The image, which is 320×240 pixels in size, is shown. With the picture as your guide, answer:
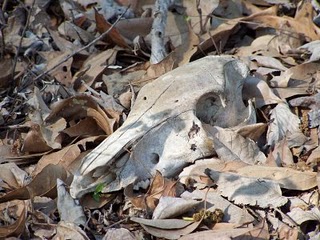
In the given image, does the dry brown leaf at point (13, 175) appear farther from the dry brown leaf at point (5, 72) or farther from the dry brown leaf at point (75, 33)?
the dry brown leaf at point (75, 33)

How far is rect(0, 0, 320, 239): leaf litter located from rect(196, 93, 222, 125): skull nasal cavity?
13 centimetres

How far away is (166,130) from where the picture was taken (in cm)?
345

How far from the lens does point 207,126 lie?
11.5ft

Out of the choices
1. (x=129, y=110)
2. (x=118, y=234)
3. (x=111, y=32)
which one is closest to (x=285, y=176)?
(x=118, y=234)

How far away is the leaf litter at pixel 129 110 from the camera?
124 inches

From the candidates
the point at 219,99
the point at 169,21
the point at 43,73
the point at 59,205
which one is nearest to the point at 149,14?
the point at 169,21

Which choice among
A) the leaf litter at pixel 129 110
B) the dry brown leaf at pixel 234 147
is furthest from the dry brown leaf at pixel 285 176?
the dry brown leaf at pixel 234 147

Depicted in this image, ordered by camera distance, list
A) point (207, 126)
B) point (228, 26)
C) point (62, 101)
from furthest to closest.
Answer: point (228, 26), point (62, 101), point (207, 126)

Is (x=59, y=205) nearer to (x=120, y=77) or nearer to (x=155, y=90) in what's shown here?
(x=155, y=90)

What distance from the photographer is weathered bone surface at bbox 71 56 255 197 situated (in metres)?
3.35

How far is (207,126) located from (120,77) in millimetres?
928

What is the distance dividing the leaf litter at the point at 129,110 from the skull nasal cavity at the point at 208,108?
0.43 ft

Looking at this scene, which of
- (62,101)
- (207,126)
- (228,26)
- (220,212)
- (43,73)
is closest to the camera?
(220,212)

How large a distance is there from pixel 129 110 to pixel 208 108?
47 cm
